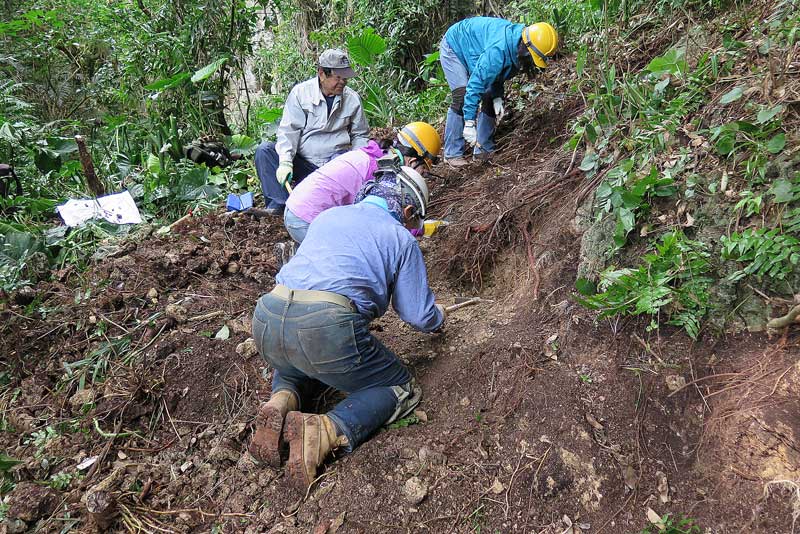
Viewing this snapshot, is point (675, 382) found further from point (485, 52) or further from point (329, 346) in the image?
point (485, 52)

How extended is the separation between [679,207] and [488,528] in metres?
1.67

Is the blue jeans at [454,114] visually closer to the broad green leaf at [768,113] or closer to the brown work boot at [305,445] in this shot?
the broad green leaf at [768,113]

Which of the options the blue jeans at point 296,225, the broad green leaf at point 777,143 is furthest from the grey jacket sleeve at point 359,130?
the broad green leaf at point 777,143

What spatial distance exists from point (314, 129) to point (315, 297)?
7.92ft

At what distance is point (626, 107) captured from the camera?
315cm

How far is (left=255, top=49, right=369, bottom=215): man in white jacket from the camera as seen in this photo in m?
4.10

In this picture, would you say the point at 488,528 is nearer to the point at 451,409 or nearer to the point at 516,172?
the point at 451,409

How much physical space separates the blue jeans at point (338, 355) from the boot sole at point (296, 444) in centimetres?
17

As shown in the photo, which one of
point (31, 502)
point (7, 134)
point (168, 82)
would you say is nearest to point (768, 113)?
point (31, 502)

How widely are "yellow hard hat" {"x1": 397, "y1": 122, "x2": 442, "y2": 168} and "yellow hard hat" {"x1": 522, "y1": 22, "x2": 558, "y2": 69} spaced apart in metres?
1.66

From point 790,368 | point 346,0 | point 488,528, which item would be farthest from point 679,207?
point 346,0

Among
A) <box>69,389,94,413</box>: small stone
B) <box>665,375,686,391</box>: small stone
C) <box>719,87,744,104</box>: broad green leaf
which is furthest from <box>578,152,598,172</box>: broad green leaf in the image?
<box>69,389,94,413</box>: small stone

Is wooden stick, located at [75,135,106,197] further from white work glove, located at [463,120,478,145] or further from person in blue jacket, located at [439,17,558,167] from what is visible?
white work glove, located at [463,120,478,145]

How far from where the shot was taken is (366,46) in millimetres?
6574
